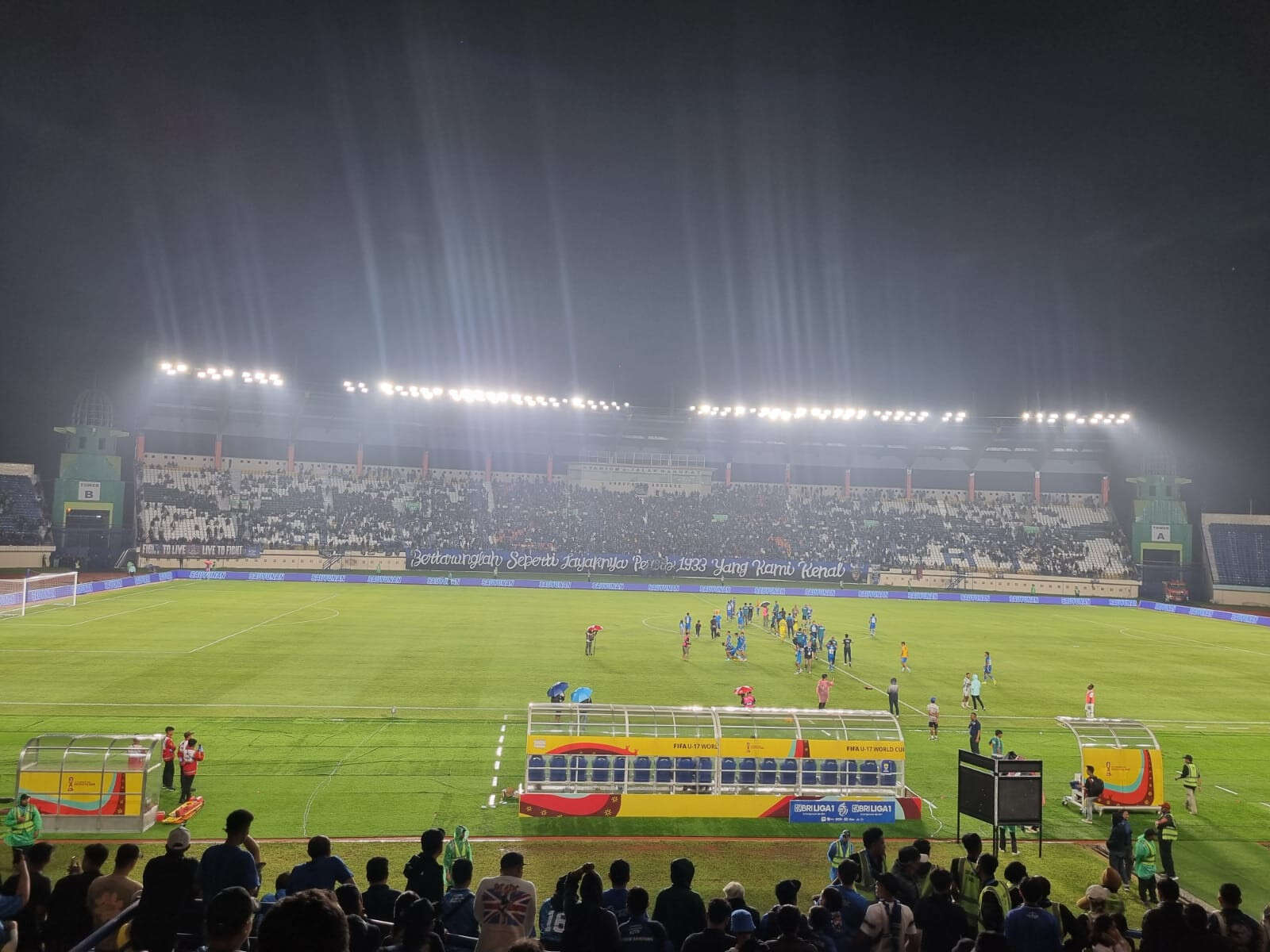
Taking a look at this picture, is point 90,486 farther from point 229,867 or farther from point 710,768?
point 229,867

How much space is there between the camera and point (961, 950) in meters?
6.52

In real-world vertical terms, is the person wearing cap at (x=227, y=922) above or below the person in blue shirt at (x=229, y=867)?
above

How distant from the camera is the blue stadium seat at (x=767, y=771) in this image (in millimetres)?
15391

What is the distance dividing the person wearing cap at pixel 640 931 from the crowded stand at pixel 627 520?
6601 cm

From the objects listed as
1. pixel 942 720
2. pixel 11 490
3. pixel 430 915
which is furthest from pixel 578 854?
pixel 11 490

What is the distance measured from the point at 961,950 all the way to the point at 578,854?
846 centimetres

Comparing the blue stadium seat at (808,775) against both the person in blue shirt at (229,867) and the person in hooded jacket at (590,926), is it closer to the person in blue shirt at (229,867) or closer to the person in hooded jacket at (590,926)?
the person in hooded jacket at (590,926)

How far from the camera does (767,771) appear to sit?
1540 cm

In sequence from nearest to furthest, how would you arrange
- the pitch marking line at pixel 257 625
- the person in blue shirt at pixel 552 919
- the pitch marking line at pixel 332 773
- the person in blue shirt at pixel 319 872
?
1. the person in blue shirt at pixel 319 872
2. the person in blue shirt at pixel 552 919
3. the pitch marking line at pixel 332 773
4. the pitch marking line at pixel 257 625

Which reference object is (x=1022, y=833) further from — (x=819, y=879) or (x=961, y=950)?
(x=961, y=950)

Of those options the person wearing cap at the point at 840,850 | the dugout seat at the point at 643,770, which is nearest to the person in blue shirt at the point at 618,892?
the person wearing cap at the point at 840,850

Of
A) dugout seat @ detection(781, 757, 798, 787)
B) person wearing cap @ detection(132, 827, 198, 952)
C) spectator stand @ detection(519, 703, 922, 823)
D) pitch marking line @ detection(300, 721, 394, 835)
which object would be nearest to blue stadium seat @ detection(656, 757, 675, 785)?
spectator stand @ detection(519, 703, 922, 823)

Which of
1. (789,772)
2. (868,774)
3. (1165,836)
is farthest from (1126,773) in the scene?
(789,772)

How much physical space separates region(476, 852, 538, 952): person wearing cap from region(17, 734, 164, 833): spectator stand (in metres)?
10.5
